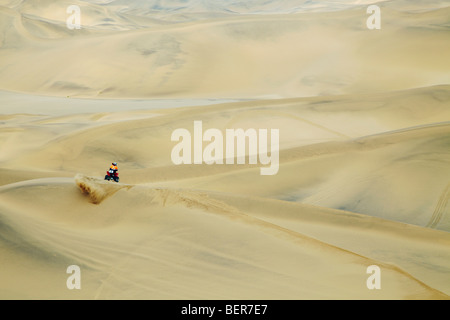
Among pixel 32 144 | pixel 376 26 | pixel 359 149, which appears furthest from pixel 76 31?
pixel 359 149

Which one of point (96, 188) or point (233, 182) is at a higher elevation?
point (233, 182)

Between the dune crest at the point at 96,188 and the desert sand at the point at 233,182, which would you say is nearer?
the desert sand at the point at 233,182

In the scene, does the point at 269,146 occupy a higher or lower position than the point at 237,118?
lower

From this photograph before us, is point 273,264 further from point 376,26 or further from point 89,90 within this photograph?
point 376,26

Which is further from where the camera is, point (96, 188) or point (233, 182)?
point (233, 182)

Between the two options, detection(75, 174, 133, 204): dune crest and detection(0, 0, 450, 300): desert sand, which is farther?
detection(75, 174, 133, 204): dune crest

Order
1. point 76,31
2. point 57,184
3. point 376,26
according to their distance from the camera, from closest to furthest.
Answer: point 57,184, point 376,26, point 76,31
